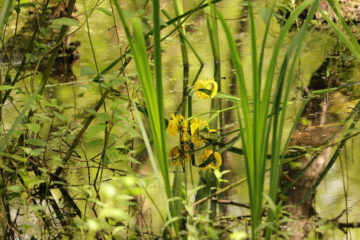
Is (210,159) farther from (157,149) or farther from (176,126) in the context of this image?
(157,149)

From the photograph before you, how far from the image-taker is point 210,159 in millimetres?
1610

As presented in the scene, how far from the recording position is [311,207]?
1.33m

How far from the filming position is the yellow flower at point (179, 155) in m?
1.62

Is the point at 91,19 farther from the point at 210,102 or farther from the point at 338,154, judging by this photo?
the point at 338,154

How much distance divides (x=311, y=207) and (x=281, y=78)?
390 millimetres

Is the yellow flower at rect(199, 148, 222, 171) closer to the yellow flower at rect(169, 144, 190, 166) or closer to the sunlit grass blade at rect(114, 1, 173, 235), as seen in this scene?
the yellow flower at rect(169, 144, 190, 166)

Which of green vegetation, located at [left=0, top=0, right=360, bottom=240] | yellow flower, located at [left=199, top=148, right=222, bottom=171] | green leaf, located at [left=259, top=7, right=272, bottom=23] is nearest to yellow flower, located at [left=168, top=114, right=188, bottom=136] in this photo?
green vegetation, located at [left=0, top=0, right=360, bottom=240]

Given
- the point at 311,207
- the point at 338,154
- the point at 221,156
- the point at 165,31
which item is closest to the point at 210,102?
the point at 221,156

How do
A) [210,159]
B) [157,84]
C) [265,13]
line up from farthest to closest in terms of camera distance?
1. [210,159]
2. [265,13]
3. [157,84]

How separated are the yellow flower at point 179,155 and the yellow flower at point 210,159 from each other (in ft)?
0.16

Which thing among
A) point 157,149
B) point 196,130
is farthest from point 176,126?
point 157,149

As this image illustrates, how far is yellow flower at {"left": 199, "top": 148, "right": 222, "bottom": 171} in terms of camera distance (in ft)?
5.16

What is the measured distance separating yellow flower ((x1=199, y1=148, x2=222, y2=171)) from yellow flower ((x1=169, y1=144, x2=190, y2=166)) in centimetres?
5

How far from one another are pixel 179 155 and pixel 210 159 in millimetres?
110
